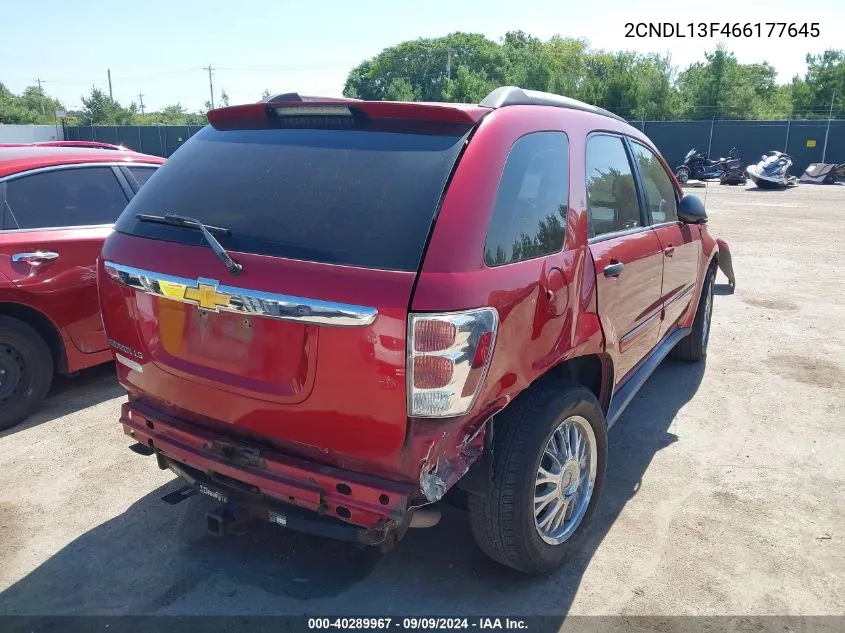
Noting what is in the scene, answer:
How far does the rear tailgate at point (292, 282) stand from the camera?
217cm

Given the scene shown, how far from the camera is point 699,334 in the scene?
552 centimetres

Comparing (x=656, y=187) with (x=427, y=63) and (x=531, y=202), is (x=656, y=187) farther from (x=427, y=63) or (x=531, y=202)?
(x=427, y=63)

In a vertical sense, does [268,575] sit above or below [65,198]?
below

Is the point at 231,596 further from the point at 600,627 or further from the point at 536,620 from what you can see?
the point at 600,627

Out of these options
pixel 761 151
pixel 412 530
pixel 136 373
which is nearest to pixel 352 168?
pixel 136 373

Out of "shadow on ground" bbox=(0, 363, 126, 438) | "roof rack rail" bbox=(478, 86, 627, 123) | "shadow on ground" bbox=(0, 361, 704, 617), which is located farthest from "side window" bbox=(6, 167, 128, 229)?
"roof rack rail" bbox=(478, 86, 627, 123)

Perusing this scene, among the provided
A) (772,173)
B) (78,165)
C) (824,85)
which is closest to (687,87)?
(824,85)

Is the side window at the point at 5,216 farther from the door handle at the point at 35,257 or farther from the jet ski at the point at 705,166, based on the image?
the jet ski at the point at 705,166

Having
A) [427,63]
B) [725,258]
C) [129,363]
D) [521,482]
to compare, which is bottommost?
[521,482]

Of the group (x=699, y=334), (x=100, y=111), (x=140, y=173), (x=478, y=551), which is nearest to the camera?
(x=478, y=551)

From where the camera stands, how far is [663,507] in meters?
3.45

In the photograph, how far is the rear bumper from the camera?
2.21 metres

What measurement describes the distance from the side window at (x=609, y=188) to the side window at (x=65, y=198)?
11.7 feet

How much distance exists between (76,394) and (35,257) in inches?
45.2
